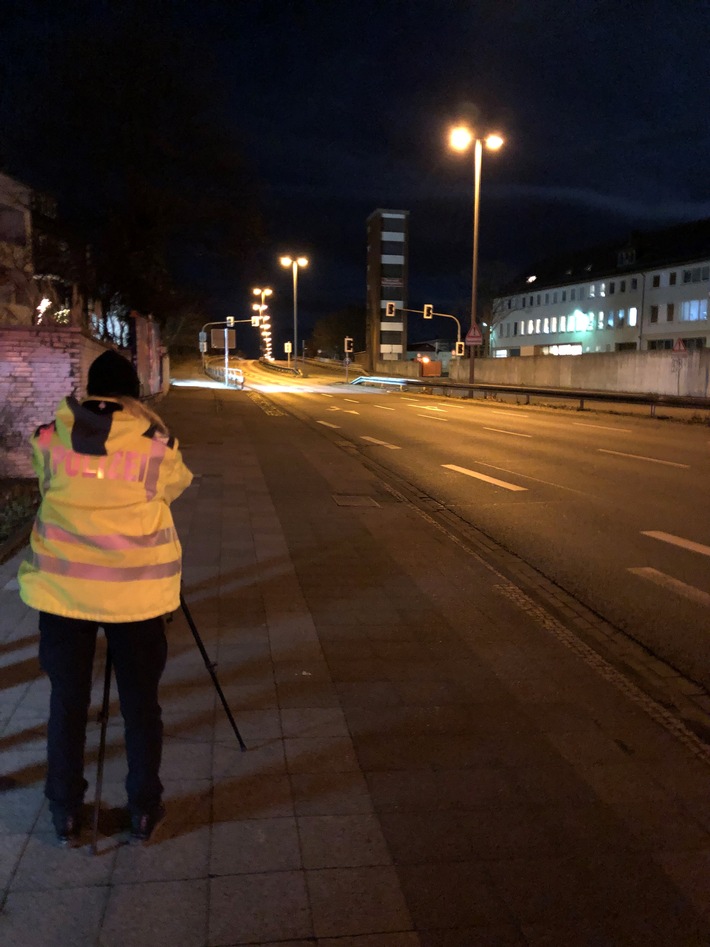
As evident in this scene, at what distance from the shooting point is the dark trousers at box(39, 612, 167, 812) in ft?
9.38

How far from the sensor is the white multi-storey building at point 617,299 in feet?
190

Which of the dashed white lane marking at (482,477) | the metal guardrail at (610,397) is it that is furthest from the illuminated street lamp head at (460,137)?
the dashed white lane marking at (482,477)

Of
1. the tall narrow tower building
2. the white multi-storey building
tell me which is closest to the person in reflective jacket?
the white multi-storey building

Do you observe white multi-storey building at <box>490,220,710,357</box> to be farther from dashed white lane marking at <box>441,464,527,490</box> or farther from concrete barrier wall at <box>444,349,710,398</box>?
dashed white lane marking at <box>441,464,527,490</box>

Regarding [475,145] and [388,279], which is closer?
[475,145]

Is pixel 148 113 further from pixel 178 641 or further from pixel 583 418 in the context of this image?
pixel 178 641

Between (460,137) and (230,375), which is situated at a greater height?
(460,137)

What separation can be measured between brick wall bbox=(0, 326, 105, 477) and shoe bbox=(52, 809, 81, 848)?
9855 mm

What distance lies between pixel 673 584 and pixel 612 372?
31.6 m

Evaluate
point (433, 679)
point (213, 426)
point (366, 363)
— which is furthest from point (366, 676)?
point (366, 363)

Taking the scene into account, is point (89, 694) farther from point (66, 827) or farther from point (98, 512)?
point (98, 512)

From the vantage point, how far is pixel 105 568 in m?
2.80

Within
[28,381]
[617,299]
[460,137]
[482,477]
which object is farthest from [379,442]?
[617,299]

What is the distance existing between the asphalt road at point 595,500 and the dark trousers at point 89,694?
3537 mm
